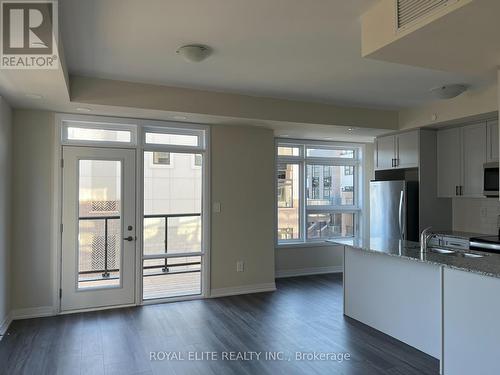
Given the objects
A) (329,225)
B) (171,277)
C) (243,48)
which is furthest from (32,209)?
(329,225)

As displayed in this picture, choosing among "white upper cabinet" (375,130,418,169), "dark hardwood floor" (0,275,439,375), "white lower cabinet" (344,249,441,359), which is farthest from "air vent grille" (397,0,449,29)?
"white upper cabinet" (375,130,418,169)

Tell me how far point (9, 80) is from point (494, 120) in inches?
201

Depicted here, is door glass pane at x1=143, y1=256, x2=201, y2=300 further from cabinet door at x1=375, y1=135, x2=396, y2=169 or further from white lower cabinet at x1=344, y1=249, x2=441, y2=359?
cabinet door at x1=375, y1=135, x2=396, y2=169

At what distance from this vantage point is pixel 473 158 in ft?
15.6

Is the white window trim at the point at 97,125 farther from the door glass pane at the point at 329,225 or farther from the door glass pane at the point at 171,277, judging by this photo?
the door glass pane at the point at 329,225

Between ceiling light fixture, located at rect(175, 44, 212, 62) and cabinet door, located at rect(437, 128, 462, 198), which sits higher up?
ceiling light fixture, located at rect(175, 44, 212, 62)

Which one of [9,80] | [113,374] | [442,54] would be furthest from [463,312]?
[9,80]

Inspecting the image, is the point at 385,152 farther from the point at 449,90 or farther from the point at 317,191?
the point at 449,90

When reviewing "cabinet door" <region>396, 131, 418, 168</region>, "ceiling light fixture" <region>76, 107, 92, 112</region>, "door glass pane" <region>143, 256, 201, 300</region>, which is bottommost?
"door glass pane" <region>143, 256, 201, 300</region>

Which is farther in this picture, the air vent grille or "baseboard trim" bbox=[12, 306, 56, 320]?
"baseboard trim" bbox=[12, 306, 56, 320]

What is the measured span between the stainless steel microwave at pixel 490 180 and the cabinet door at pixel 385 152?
4.17ft

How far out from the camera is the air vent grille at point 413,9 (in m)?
2.05

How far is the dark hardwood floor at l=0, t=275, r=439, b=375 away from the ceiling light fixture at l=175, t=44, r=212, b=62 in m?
2.50

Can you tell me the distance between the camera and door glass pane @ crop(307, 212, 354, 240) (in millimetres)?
6520
